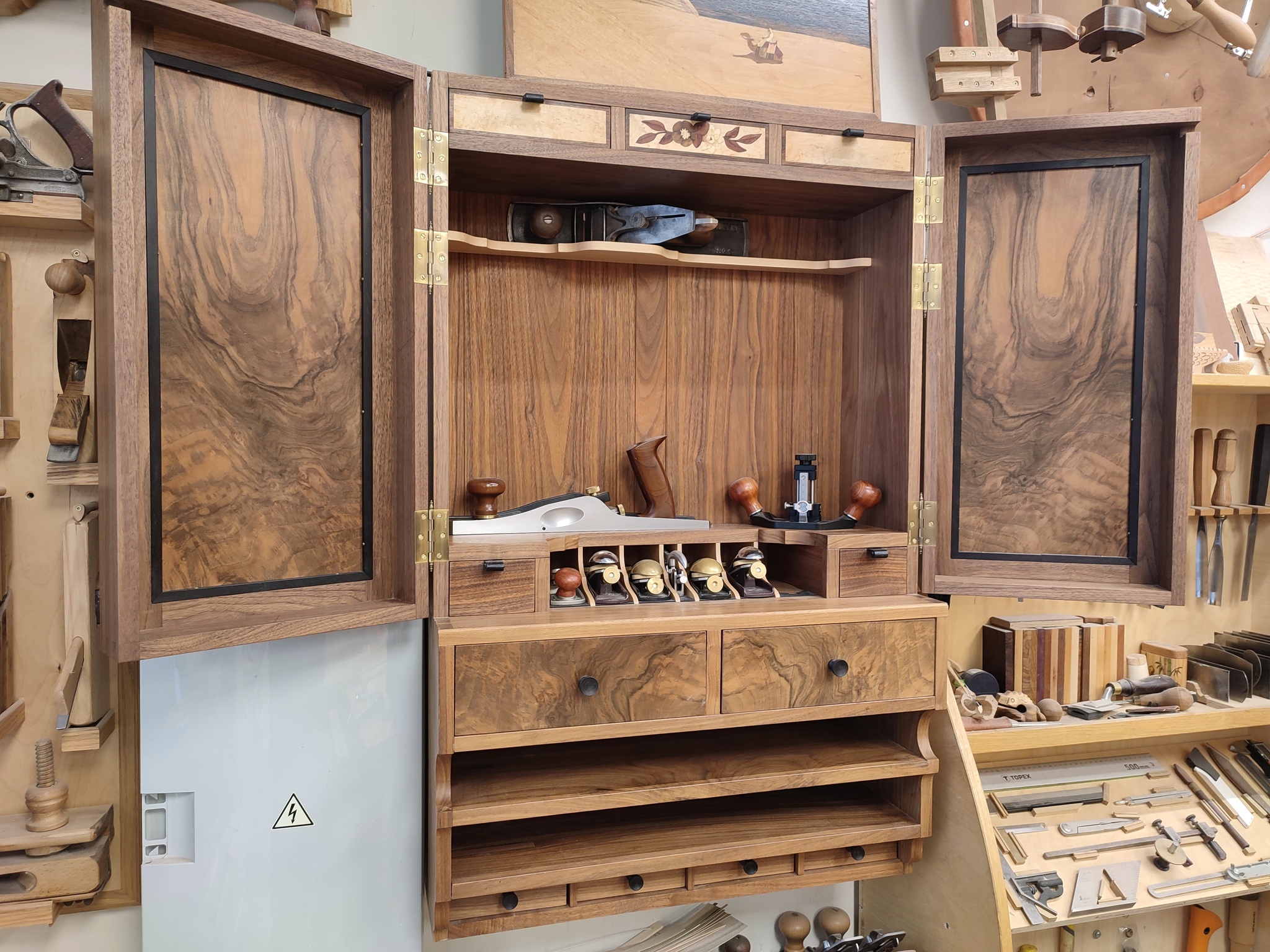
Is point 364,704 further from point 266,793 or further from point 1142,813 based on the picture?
point 1142,813

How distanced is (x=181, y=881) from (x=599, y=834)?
77cm

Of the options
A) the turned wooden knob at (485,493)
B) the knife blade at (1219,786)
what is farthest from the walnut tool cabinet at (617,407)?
the knife blade at (1219,786)

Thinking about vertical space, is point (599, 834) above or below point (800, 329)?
below

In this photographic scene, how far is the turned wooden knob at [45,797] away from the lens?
152 centimetres

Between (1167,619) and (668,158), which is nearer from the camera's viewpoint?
(668,158)

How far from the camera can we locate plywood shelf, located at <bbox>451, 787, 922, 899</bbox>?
1.51 meters

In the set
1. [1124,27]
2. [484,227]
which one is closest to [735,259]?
[484,227]

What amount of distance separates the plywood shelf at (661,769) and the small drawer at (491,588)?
351 mm

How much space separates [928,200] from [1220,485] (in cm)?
132

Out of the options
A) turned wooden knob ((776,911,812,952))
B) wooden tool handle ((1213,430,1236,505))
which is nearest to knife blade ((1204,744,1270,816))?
wooden tool handle ((1213,430,1236,505))

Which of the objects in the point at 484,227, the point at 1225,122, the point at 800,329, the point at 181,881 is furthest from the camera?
the point at 1225,122

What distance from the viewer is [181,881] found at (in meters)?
1.42

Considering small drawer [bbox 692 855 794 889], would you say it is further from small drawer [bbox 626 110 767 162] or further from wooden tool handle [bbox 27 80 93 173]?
wooden tool handle [bbox 27 80 93 173]

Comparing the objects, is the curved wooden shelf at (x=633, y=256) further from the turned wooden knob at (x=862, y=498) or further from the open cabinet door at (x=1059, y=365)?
the turned wooden knob at (x=862, y=498)
